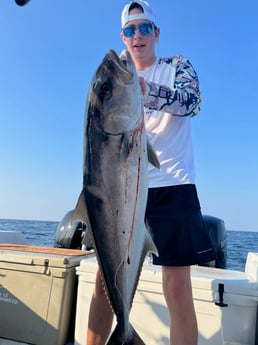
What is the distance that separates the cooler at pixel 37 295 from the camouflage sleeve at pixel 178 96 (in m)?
1.93

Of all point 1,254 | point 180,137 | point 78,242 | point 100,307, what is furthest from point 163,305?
point 78,242

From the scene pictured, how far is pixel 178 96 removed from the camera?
1.95 metres

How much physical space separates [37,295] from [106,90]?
2326 mm

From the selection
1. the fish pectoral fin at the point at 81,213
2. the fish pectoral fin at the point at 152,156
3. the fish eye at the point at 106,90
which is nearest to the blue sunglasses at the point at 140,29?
the fish eye at the point at 106,90

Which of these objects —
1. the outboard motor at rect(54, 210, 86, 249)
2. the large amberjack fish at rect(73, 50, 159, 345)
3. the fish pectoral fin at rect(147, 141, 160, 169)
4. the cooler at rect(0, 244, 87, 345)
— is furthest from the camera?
the outboard motor at rect(54, 210, 86, 249)

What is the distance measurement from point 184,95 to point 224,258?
2.92 m

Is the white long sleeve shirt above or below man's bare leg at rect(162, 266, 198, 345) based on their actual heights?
above

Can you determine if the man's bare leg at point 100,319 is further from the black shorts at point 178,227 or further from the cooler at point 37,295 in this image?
the cooler at point 37,295

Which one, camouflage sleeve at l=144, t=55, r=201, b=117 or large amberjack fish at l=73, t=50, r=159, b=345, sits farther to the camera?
camouflage sleeve at l=144, t=55, r=201, b=117

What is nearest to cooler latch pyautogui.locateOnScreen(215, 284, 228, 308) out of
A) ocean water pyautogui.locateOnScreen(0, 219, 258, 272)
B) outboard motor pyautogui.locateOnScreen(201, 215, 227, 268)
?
outboard motor pyautogui.locateOnScreen(201, 215, 227, 268)

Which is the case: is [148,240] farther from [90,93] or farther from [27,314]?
[27,314]

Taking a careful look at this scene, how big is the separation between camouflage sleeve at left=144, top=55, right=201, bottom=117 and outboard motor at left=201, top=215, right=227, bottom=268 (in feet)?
8.13

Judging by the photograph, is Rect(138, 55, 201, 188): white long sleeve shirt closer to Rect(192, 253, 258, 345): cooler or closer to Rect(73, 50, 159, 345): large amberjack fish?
Rect(73, 50, 159, 345): large amberjack fish

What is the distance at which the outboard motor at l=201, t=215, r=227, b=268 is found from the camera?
428 cm
